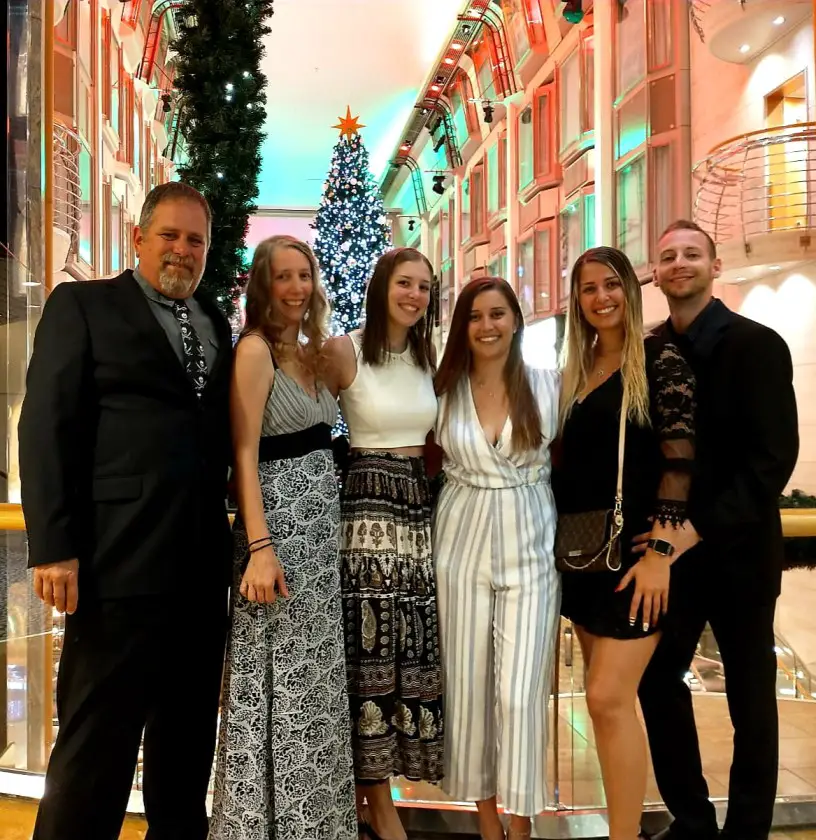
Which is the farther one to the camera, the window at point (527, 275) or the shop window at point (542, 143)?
the window at point (527, 275)

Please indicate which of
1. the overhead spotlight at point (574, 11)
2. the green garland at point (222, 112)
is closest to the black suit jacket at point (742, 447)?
the green garland at point (222, 112)

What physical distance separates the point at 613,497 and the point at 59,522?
4.69 feet

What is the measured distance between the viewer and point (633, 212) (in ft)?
19.1

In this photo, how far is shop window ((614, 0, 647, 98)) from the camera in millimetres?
5504

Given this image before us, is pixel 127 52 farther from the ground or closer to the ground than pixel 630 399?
farther from the ground

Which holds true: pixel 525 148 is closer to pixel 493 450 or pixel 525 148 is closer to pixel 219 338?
pixel 493 450

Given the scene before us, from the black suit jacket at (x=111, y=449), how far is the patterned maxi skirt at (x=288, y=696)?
0.26 metres

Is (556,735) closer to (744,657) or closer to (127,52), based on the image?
(744,657)

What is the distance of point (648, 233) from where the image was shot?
5500 millimetres

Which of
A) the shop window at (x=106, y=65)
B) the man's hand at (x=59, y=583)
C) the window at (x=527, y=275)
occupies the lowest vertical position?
the man's hand at (x=59, y=583)

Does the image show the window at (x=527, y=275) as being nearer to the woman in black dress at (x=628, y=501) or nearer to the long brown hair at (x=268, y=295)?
the woman in black dress at (x=628, y=501)

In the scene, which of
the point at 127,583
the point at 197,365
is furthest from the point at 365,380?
the point at 127,583

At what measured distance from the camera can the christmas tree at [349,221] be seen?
7.03m

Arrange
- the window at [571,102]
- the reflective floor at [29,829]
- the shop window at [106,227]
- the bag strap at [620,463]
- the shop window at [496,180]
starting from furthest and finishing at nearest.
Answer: the shop window at [496,180] → the window at [571,102] → the shop window at [106,227] → the reflective floor at [29,829] → the bag strap at [620,463]
